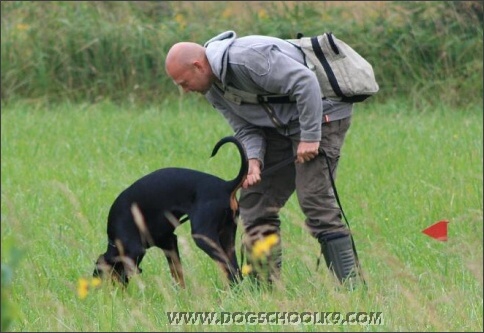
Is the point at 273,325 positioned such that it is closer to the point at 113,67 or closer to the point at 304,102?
the point at 304,102

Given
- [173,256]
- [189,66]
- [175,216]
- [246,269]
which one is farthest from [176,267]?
[189,66]

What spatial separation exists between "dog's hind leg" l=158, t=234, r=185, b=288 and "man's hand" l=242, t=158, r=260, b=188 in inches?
18.7

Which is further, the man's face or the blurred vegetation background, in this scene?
the blurred vegetation background

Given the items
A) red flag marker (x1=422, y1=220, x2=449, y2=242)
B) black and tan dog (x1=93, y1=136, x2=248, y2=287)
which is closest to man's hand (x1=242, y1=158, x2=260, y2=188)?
black and tan dog (x1=93, y1=136, x2=248, y2=287)

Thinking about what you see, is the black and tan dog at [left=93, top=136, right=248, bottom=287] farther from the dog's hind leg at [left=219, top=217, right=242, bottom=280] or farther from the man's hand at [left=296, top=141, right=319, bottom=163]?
the man's hand at [left=296, top=141, right=319, bottom=163]


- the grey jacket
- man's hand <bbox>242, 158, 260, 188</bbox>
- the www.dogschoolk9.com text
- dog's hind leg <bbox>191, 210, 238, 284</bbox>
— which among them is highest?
the grey jacket

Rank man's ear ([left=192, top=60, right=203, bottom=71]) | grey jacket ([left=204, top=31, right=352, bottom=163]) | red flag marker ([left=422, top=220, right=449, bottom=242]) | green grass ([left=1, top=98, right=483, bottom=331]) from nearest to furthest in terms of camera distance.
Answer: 1. green grass ([left=1, top=98, right=483, bottom=331])
2. grey jacket ([left=204, top=31, right=352, bottom=163])
3. man's ear ([left=192, top=60, right=203, bottom=71])
4. red flag marker ([left=422, top=220, right=449, bottom=242])

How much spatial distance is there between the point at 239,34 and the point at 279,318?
1054 cm

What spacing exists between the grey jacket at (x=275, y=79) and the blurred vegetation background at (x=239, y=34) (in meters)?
7.81

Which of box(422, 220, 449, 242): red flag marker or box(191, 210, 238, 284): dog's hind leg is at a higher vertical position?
box(191, 210, 238, 284): dog's hind leg

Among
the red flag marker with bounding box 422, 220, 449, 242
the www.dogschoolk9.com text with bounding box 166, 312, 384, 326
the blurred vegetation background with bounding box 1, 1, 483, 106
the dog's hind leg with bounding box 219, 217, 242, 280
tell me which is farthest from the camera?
the blurred vegetation background with bounding box 1, 1, 483, 106

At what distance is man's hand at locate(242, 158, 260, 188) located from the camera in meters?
6.14

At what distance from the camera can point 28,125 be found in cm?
1243

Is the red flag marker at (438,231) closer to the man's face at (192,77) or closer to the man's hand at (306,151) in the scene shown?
the man's hand at (306,151)
